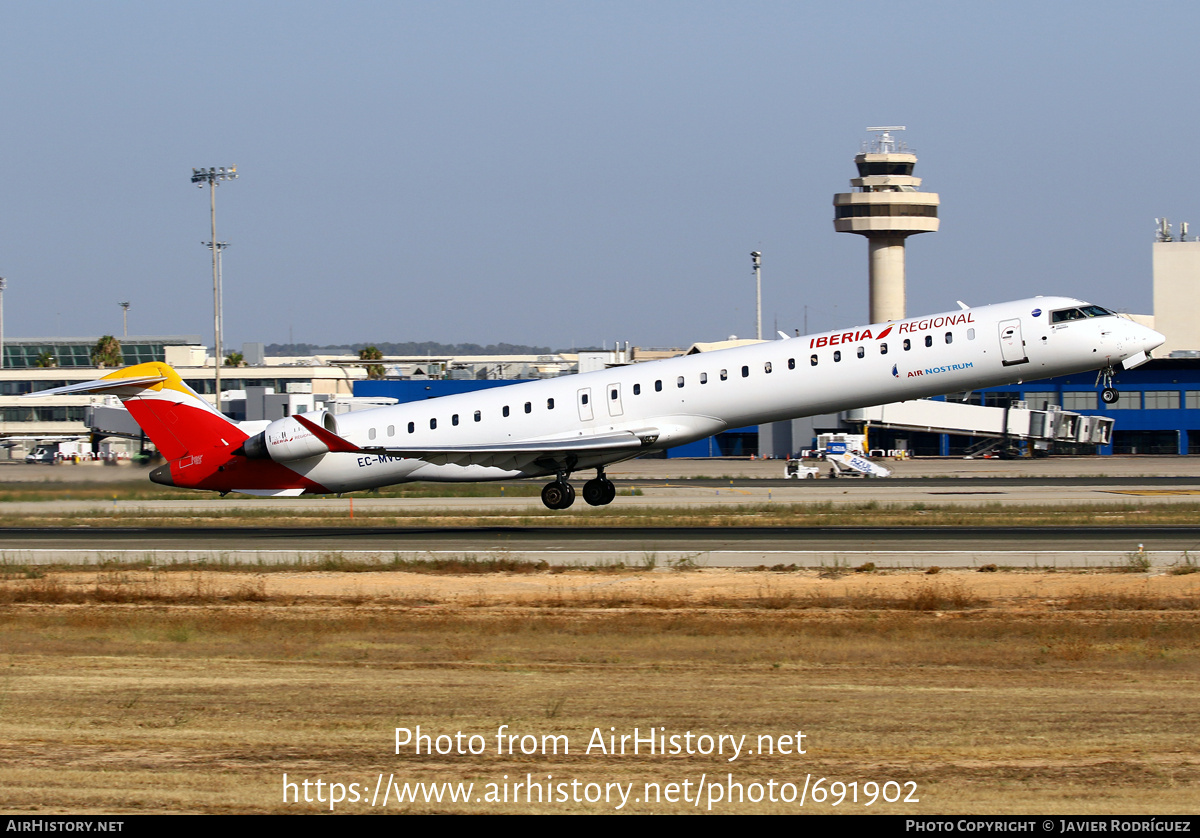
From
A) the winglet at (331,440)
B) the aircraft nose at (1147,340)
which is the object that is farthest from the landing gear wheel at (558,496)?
the aircraft nose at (1147,340)

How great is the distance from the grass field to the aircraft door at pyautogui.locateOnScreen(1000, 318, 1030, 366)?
26.0 ft

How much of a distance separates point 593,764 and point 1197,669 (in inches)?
334

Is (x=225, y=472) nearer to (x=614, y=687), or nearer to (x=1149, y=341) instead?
(x=614, y=687)

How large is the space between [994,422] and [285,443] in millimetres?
60743

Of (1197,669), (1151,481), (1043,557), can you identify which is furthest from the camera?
(1151,481)

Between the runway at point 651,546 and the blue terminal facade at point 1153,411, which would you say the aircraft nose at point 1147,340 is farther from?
the blue terminal facade at point 1153,411

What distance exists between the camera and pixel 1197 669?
15031 mm

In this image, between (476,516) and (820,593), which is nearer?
(820,593)

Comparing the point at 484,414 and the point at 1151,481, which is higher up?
the point at 484,414

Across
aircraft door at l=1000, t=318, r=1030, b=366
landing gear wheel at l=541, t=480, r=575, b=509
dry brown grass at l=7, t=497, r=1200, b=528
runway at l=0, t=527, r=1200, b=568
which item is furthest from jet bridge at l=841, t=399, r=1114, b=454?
aircraft door at l=1000, t=318, r=1030, b=366

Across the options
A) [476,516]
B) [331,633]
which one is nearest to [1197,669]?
[331,633]

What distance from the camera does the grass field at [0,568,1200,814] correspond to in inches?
410

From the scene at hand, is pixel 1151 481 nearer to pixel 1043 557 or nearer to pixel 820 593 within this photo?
pixel 1043 557

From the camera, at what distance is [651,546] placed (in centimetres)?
2833
